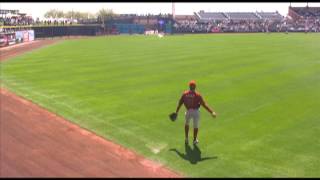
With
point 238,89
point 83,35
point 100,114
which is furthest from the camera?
point 83,35

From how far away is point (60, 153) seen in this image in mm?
12344

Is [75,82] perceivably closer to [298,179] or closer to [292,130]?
[292,130]

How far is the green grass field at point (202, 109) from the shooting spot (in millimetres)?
12562

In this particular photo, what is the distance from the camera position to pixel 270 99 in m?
20.0

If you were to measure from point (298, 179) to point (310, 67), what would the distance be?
→ 20695mm

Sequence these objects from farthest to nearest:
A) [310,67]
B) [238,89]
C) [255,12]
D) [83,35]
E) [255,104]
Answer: [255,12]
[83,35]
[310,67]
[238,89]
[255,104]

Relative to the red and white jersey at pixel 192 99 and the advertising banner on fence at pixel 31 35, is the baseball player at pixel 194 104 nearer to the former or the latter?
the red and white jersey at pixel 192 99

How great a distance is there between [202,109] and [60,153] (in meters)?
7.20

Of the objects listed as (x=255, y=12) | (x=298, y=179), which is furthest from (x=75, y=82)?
(x=255, y=12)

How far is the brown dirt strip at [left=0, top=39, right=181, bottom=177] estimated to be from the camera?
11086mm

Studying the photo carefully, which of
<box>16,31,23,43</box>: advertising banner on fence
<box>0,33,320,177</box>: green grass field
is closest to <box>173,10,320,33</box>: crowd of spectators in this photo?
<box>16,31,23,43</box>: advertising banner on fence

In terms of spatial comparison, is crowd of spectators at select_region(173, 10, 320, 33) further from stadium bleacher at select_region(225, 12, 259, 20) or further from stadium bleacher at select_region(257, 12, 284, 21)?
stadium bleacher at select_region(225, 12, 259, 20)

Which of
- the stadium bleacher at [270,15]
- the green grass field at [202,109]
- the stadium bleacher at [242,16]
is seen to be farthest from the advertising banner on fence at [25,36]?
the stadium bleacher at [270,15]

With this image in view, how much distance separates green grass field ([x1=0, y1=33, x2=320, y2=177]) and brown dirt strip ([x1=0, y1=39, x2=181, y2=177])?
0.58 meters
